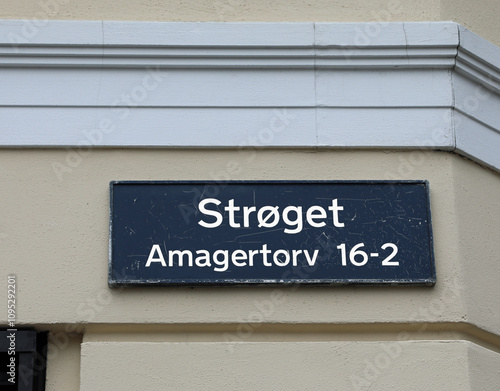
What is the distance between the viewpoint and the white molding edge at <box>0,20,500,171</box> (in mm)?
5523

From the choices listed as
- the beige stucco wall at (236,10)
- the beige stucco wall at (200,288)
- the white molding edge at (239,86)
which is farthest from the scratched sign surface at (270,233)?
the beige stucco wall at (236,10)

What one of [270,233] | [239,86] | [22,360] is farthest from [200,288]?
[239,86]

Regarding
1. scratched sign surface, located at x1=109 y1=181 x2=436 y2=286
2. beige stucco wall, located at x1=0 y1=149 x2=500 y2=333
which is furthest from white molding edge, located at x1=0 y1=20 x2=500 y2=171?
scratched sign surface, located at x1=109 y1=181 x2=436 y2=286

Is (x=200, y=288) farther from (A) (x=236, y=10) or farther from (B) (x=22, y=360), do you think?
(A) (x=236, y=10)

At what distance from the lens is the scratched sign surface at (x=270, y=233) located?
204 inches

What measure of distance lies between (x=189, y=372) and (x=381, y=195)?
57.4 inches

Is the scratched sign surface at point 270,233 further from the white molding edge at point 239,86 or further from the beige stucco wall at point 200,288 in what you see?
the white molding edge at point 239,86

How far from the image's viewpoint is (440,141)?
555 cm

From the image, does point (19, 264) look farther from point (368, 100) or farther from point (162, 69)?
point (368, 100)

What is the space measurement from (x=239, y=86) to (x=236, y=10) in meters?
0.50

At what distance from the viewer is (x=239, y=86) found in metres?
5.64

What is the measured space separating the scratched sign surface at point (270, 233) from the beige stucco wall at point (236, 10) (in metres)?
1.07

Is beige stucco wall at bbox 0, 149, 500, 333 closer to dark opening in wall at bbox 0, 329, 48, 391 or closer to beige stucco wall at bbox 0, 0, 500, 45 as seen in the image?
dark opening in wall at bbox 0, 329, 48, 391

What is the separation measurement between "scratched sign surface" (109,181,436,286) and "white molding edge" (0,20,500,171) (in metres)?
0.30
